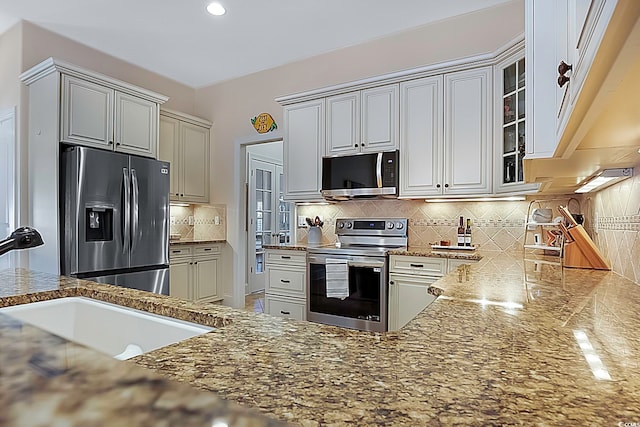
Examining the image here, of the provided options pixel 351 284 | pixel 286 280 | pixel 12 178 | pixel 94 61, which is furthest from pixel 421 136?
pixel 12 178

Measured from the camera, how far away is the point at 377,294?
302cm

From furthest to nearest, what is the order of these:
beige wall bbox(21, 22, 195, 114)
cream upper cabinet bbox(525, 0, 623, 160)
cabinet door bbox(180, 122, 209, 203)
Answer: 1. cabinet door bbox(180, 122, 209, 203)
2. beige wall bbox(21, 22, 195, 114)
3. cream upper cabinet bbox(525, 0, 623, 160)

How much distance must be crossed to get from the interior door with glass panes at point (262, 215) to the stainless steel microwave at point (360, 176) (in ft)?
6.07

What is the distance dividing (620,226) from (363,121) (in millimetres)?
2230

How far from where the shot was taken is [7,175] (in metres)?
3.45

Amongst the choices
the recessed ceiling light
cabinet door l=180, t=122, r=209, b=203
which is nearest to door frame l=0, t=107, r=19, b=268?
cabinet door l=180, t=122, r=209, b=203

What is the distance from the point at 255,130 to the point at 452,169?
238cm

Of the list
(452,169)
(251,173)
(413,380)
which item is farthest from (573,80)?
(251,173)

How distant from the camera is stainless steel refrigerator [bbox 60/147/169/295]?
301cm

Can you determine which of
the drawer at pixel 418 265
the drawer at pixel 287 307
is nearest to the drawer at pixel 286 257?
the drawer at pixel 287 307

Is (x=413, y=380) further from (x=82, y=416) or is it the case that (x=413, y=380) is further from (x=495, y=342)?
(x=82, y=416)

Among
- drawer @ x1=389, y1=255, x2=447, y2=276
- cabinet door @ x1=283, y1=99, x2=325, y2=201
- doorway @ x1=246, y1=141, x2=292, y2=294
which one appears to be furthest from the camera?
doorway @ x1=246, y1=141, x2=292, y2=294

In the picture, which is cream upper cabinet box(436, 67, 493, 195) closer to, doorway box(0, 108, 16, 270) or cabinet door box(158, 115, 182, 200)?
cabinet door box(158, 115, 182, 200)

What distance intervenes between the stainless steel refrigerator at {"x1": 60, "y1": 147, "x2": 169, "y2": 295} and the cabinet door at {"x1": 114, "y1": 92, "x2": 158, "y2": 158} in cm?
23
